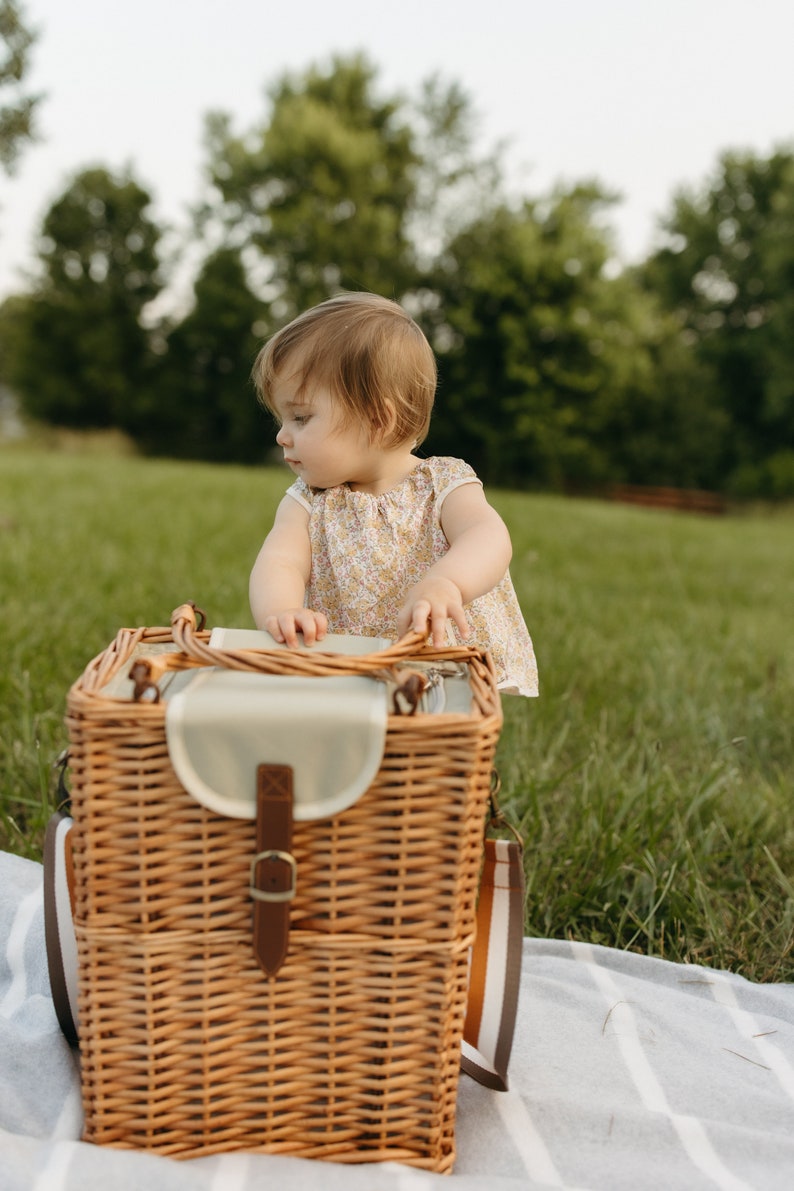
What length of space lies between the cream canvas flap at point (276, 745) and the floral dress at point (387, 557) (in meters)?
0.57

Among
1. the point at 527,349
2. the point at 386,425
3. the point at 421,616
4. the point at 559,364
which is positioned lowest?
the point at 421,616

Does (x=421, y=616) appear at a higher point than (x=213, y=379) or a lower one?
lower

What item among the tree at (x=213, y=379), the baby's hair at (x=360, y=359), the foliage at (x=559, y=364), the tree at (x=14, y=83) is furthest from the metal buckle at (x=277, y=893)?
the tree at (x=213, y=379)

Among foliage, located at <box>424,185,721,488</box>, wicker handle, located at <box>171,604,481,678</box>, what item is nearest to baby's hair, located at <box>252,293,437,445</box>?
wicker handle, located at <box>171,604,481,678</box>

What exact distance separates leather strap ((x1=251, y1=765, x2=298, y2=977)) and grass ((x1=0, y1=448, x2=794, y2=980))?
90 centimetres

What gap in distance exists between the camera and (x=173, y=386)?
2275cm

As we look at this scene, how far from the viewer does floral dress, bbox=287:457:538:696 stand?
1707mm

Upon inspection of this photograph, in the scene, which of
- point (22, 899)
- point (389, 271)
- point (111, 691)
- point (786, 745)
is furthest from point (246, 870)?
point (389, 271)

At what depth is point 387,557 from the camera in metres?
1.70

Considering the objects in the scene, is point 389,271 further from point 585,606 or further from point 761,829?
point 761,829

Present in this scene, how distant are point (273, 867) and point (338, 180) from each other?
2204 centimetres

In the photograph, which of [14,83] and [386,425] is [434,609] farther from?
[14,83]

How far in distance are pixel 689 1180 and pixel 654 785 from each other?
1.02m

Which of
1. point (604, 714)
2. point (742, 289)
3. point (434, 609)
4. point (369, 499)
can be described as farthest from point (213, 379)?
point (434, 609)
